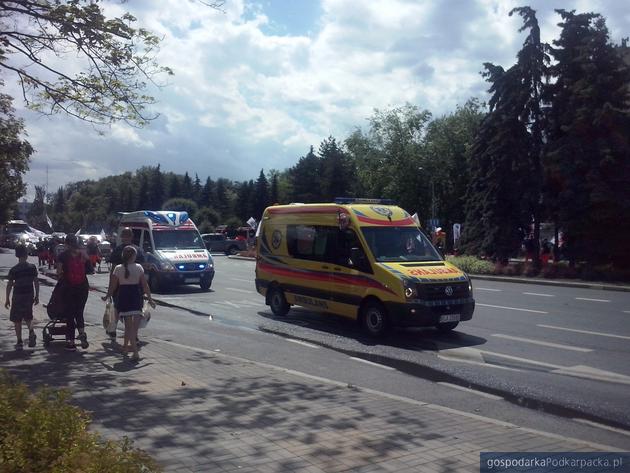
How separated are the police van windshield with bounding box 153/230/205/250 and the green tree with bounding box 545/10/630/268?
1587cm

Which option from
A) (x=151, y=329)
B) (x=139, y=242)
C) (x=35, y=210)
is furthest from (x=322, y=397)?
(x=35, y=210)

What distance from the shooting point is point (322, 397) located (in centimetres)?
684

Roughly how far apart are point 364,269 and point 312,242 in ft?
6.09

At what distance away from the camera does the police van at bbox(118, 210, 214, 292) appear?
19.6 m

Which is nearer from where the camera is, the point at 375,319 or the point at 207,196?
the point at 375,319

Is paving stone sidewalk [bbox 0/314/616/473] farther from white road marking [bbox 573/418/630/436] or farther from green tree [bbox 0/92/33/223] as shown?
green tree [bbox 0/92/33/223]

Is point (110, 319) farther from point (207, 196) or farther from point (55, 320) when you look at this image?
point (207, 196)

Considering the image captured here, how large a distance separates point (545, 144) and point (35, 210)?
353ft

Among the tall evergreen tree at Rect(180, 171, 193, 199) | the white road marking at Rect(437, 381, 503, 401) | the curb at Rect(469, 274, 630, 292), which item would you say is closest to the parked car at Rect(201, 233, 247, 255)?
the curb at Rect(469, 274, 630, 292)

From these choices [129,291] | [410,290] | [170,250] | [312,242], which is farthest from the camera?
[170,250]

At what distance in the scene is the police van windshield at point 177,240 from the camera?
20.4m

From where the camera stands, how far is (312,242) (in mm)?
13453

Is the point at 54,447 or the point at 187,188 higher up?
the point at 187,188

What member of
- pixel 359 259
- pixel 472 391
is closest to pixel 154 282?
pixel 359 259
